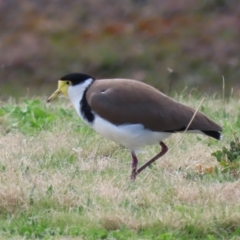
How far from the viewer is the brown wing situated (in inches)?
301

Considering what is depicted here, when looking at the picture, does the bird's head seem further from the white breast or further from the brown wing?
the white breast

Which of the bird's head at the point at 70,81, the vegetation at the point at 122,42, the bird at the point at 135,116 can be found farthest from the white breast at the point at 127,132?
the vegetation at the point at 122,42

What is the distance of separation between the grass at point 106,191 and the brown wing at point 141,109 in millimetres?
374

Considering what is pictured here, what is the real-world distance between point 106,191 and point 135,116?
2.91 ft

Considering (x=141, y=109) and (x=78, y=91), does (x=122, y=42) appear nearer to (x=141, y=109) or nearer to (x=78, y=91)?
(x=78, y=91)

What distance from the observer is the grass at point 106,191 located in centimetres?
641

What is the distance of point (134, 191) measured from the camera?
7027 mm

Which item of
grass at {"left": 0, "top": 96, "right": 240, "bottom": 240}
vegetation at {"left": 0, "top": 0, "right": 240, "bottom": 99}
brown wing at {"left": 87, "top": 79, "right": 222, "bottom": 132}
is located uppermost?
brown wing at {"left": 87, "top": 79, "right": 222, "bottom": 132}

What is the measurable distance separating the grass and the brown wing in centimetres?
37

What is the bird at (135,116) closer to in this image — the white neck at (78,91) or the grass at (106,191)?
the white neck at (78,91)

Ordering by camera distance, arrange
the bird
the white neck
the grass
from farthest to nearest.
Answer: the white neck < the bird < the grass

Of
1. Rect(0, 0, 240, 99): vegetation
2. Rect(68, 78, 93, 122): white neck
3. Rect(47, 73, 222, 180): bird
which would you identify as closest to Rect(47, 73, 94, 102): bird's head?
Rect(68, 78, 93, 122): white neck

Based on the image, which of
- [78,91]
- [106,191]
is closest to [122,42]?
[78,91]

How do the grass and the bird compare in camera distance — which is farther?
the bird
